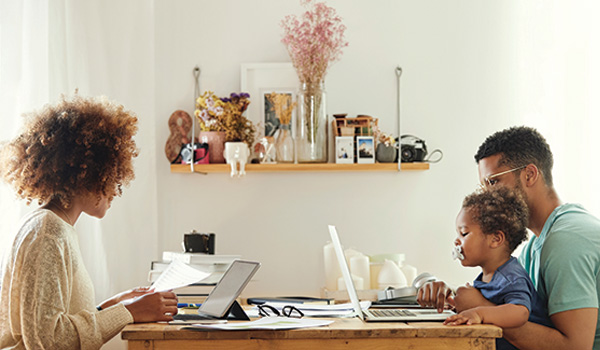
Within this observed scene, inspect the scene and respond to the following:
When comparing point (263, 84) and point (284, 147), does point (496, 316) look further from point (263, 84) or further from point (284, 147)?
point (263, 84)

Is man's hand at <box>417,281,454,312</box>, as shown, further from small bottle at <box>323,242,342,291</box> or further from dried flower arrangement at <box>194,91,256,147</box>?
dried flower arrangement at <box>194,91,256,147</box>

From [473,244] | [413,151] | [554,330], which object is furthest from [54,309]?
[413,151]

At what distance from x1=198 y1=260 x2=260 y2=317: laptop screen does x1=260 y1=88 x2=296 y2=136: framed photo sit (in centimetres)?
160

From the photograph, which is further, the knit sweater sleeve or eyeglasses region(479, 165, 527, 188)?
eyeglasses region(479, 165, 527, 188)

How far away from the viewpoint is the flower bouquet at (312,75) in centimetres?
306

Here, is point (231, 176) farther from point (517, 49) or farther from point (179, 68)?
point (517, 49)

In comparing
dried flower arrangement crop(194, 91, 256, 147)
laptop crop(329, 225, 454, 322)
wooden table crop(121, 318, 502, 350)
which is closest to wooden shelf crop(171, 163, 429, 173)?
dried flower arrangement crop(194, 91, 256, 147)

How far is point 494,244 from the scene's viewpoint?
68.6 inches

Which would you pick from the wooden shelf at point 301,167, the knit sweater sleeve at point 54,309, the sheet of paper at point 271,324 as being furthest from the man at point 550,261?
the wooden shelf at point 301,167

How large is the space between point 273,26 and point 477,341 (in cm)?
221

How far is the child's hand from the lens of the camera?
1.48m

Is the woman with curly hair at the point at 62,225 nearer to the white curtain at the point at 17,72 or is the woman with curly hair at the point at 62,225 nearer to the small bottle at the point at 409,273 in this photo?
the white curtain at the point at 17,72

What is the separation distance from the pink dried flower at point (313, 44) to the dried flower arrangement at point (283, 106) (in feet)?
0.44

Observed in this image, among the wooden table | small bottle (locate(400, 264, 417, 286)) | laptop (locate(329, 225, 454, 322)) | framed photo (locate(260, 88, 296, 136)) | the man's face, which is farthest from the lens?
framed photo (locate(260, 88, 296, 136))
